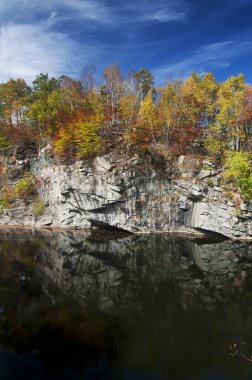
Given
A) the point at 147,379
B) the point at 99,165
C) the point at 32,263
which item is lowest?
the point at 147,379

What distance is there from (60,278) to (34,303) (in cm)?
487

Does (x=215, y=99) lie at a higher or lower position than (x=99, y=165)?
higher

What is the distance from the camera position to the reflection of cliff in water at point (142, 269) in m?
20.0

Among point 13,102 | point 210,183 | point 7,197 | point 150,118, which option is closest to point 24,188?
point 7,197

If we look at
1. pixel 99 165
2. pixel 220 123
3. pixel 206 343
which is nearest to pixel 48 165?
pixel 99 165

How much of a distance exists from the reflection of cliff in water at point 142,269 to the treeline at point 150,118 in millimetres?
14951

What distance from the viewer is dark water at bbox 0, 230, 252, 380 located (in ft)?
41.7

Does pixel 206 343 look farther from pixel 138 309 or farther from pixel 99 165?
pixel 99 165

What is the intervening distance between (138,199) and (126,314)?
2527 cm

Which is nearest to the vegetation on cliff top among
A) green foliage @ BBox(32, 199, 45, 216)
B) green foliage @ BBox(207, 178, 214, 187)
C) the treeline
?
the treeline

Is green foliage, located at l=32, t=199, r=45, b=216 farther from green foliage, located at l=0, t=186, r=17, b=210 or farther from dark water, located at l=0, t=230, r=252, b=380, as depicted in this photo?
dark water, located at l=0, t=230, r=252, b=380

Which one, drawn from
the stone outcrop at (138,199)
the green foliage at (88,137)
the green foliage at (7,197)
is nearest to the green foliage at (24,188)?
the green foliage at (7,197)

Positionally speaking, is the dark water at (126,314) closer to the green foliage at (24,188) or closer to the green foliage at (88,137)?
the green foliage at (88,137)

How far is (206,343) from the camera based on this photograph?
45.9 ft
